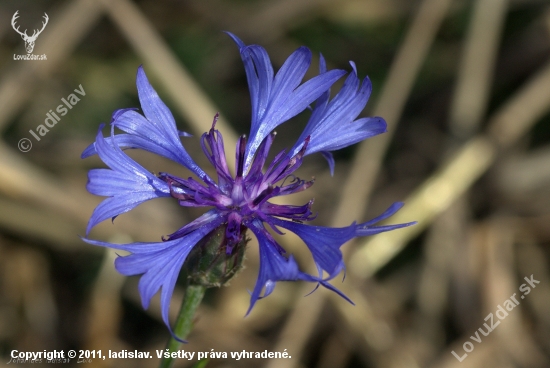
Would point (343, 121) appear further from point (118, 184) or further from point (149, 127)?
point (118, 184)

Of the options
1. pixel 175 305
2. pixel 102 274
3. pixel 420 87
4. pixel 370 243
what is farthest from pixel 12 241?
pixel 420 87

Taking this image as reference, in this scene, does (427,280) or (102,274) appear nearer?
(102,274)

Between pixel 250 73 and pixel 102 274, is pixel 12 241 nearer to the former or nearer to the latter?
pixel 102 274

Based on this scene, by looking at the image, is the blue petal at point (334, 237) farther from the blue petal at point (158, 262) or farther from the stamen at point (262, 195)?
the blue petal at point (158, 262)

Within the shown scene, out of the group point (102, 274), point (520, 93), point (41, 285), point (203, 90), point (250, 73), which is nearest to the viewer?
point (250, 73)
